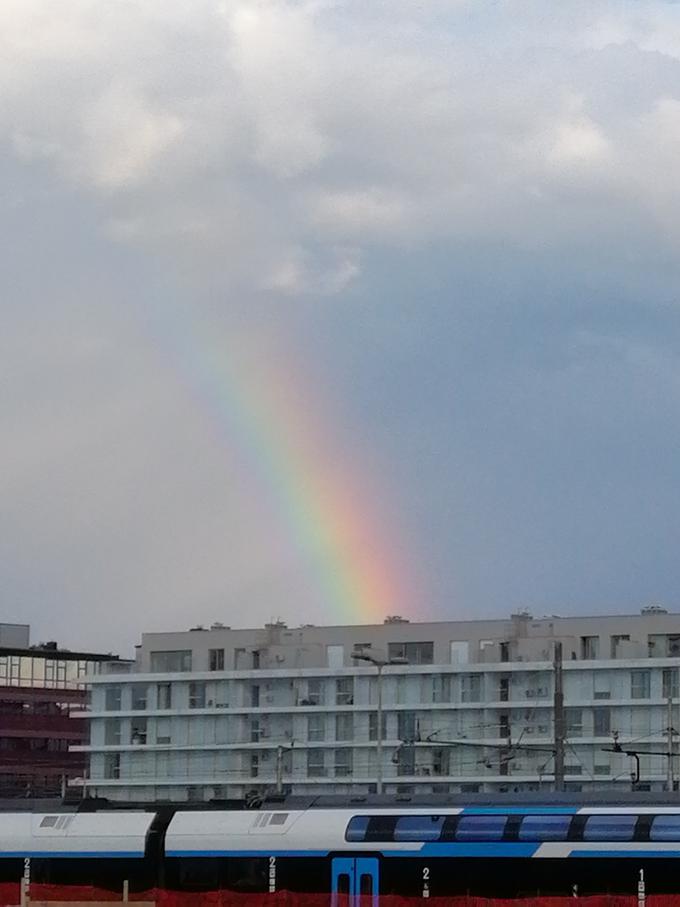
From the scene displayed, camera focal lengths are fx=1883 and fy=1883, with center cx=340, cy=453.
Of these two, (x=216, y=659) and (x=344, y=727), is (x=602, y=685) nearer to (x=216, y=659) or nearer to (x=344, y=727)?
(x=344, y=727)

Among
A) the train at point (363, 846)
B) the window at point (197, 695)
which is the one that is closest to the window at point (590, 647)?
the window at point (197, 695)

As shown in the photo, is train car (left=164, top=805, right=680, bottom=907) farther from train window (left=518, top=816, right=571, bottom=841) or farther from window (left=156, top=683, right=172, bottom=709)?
window (left=156, top=683, right=172, bottom=709)

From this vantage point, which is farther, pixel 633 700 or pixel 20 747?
pixel 20 747

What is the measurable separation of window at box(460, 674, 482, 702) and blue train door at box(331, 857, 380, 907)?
415 ft

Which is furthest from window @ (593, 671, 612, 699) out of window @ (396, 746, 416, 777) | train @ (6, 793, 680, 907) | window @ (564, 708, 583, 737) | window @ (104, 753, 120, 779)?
train @ (6, 793, 680, 907)

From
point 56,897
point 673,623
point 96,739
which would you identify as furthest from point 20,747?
point 56,897

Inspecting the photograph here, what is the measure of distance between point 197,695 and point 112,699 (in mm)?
9730

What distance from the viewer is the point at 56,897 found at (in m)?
45.9

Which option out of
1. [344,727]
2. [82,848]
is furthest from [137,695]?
[82,848]

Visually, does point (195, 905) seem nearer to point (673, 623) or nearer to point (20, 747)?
point (673, 623)

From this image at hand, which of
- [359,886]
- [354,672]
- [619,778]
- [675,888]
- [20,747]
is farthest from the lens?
[20,747]

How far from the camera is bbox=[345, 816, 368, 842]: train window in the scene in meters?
43.4

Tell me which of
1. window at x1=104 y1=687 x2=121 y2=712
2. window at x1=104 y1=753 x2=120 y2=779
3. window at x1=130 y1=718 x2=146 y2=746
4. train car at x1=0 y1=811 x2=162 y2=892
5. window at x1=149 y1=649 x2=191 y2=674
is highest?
window at x1=149 y1=649 x2=191 y2=674

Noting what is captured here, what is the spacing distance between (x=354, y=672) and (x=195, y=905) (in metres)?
130
